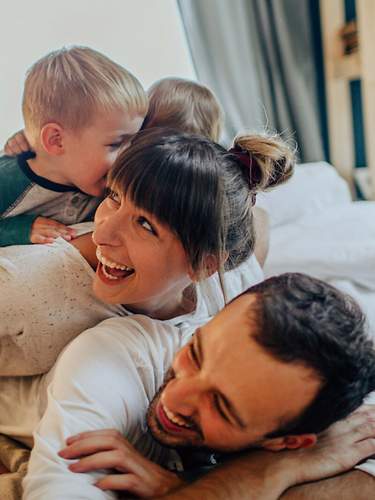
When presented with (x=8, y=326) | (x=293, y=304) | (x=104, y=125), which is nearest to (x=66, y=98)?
(x=104, y=125)

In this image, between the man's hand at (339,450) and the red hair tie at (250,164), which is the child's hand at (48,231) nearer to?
the red hair tie at (250,164)

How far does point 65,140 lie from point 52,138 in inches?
1.2

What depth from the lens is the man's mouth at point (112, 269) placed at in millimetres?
1044

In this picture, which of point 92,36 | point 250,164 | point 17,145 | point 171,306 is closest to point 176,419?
point 171,306

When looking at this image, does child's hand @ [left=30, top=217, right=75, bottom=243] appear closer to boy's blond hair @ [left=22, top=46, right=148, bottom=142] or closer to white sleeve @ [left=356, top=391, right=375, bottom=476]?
boy's blond hair @ [left=22, top=46, right=148, bottom=142]

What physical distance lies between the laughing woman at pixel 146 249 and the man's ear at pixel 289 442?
0.32 m

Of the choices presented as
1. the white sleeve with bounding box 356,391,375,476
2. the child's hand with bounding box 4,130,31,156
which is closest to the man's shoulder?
the white sleeve with bounding box 356,391,375,476

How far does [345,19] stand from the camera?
9.09 ft

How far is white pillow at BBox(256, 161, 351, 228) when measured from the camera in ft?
7.48

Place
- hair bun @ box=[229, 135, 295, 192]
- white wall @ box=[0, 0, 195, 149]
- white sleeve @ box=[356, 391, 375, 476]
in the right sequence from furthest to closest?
white wall @ box=[0, 0, 195, 149]
hair bun @ box=[229, 135, 295, 192]
white sleeve @ box=[356, 391, 375, 476]

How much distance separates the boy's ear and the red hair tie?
35cm

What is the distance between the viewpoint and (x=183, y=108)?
1.26 meters

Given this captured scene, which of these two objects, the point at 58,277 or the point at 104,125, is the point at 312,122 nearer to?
the point at 104,125

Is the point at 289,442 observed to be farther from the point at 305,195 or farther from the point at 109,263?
Answer: the point at 305,195
